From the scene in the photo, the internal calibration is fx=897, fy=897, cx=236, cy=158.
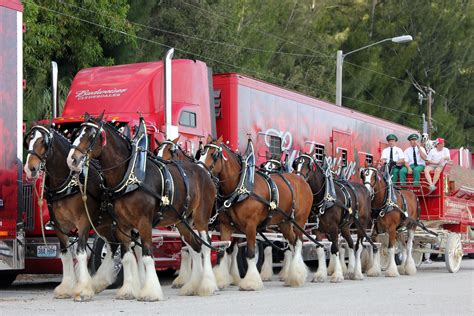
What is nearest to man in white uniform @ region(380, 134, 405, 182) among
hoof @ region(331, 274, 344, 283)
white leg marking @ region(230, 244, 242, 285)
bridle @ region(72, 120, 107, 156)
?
hoof @ region(331, 274, 344, 283)

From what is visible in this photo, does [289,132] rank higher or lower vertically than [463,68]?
lower

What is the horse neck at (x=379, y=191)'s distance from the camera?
17.7 meters

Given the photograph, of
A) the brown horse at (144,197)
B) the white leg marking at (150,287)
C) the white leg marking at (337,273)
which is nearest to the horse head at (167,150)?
the brown horse at (144,197)

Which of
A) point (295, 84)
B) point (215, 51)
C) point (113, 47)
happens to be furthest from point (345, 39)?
point (113, 47)

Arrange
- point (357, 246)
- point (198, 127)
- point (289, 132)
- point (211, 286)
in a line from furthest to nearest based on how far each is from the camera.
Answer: point (289, 132)
point (357, 246)
point (198, 127)
point (211, 286)

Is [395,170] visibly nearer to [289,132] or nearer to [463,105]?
[289,132]

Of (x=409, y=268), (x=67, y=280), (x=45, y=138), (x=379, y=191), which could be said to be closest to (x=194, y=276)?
(x=67, y=280)

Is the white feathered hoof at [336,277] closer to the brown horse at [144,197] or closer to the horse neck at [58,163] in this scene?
the brown horse at [144,197]

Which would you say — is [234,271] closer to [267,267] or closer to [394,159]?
[267,267]

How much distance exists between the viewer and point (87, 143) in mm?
11148

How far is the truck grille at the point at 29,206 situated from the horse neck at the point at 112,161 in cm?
238

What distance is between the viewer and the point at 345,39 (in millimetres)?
45438

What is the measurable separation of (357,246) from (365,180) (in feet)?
4.47

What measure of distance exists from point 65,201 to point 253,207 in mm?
3227
